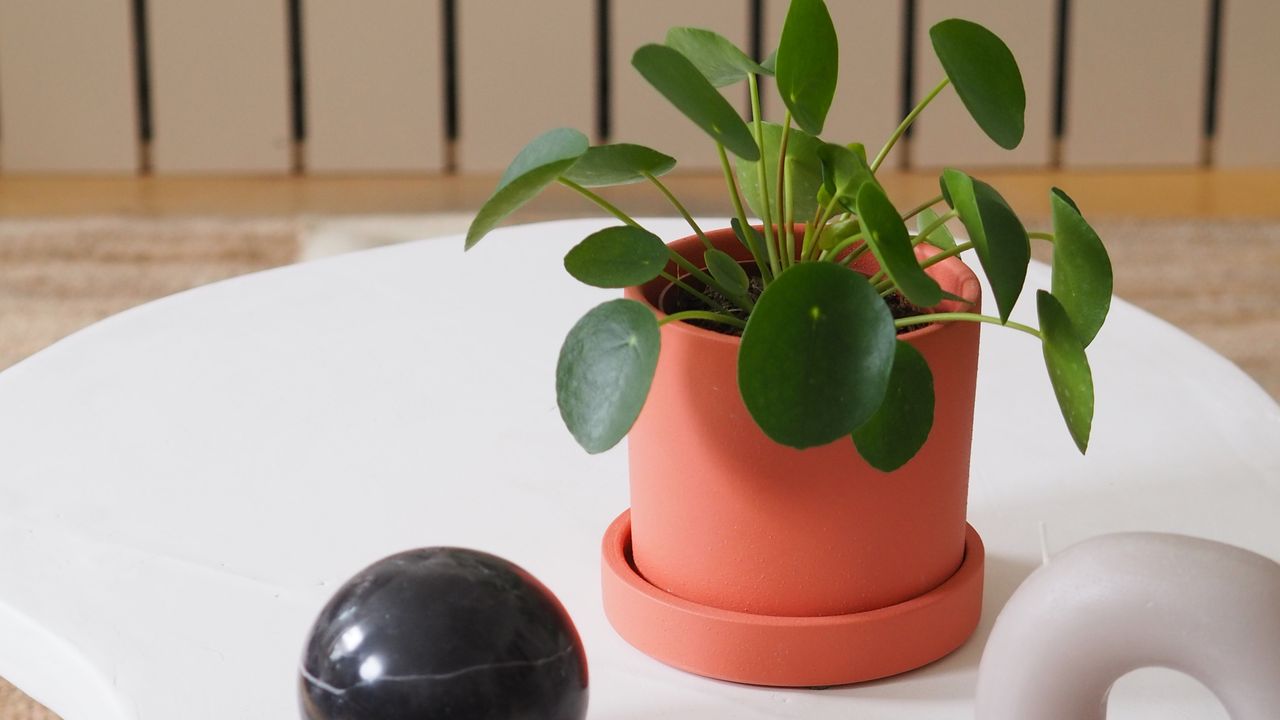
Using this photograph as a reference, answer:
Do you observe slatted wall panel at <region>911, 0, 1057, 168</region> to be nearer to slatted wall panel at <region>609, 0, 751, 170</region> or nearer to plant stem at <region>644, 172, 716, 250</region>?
slatted wall panel at <region>609, 0, 751, 170</region>

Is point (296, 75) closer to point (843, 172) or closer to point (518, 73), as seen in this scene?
point (518, 73)

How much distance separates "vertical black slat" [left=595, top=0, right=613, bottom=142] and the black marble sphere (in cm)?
195

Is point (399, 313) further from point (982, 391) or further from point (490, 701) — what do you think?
point (490, 701)

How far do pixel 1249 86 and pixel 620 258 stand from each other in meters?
2.15

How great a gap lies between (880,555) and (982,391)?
0.31 metres

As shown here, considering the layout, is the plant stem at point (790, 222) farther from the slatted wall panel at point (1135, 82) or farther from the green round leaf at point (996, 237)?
the slatted wall panel at point (1135, 82)

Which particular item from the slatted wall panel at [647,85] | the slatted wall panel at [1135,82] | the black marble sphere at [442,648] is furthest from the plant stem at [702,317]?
the slatted wall panel at [1135,82]

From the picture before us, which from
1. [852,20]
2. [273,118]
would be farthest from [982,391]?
[273,118]

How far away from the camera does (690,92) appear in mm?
487

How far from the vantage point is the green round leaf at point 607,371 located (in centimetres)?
50

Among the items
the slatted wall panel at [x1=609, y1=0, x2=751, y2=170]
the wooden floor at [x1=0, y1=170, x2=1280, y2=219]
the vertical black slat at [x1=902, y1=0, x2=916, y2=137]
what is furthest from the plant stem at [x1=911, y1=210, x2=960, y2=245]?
the vertical black slat at [x1=902, y1=0, x2=916, y2=137]

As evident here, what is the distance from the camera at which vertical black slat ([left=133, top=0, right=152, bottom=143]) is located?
2.33 m

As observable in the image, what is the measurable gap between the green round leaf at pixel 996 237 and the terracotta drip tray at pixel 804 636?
0.14 metres

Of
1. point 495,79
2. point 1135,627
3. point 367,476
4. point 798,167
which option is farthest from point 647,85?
point 1135,627
